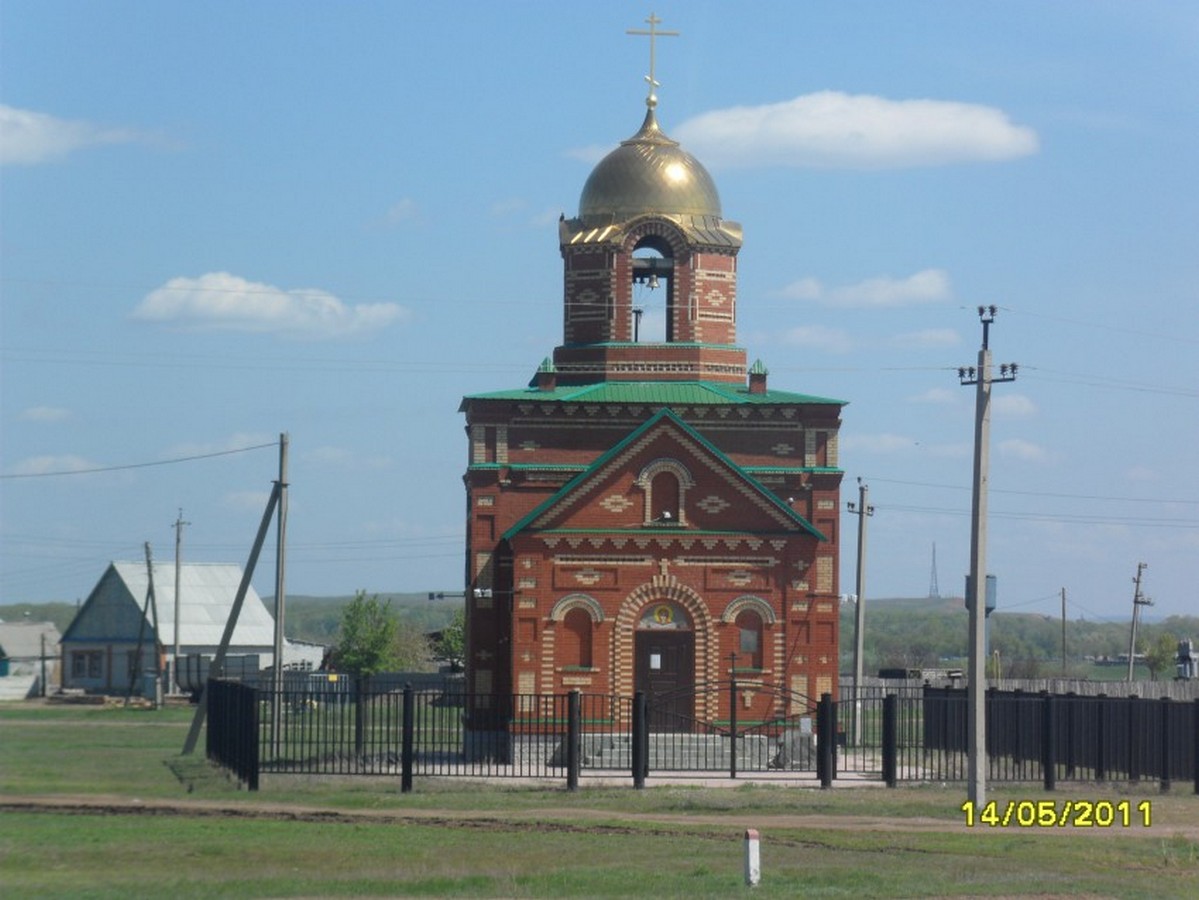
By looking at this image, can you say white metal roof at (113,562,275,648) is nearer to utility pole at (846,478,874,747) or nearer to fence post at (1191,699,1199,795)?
utility pole at (846,478,874,747)

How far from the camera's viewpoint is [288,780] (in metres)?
32.8

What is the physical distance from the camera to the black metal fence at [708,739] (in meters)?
33.6

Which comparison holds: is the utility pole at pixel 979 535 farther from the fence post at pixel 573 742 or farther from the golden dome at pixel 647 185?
the golden dome at pixel 647 185

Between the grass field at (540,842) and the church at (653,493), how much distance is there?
833cm

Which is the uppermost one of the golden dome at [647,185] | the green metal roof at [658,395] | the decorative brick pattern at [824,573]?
the golden dome at [647,185]

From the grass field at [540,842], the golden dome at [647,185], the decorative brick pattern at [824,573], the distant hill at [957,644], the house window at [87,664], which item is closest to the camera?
the grass field at [540,842]

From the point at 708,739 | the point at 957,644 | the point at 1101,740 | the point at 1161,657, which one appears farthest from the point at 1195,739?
the point at 957,644

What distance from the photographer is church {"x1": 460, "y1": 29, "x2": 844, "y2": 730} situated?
4222cm

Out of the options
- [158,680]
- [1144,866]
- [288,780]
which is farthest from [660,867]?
[158,680]

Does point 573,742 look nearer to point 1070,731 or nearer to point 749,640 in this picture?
point 1070,731

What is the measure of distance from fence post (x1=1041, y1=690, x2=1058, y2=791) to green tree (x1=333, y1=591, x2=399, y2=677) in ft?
175

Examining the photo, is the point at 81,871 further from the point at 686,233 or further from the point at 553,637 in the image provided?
the point at 686,233

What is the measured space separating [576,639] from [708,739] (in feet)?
11.9
